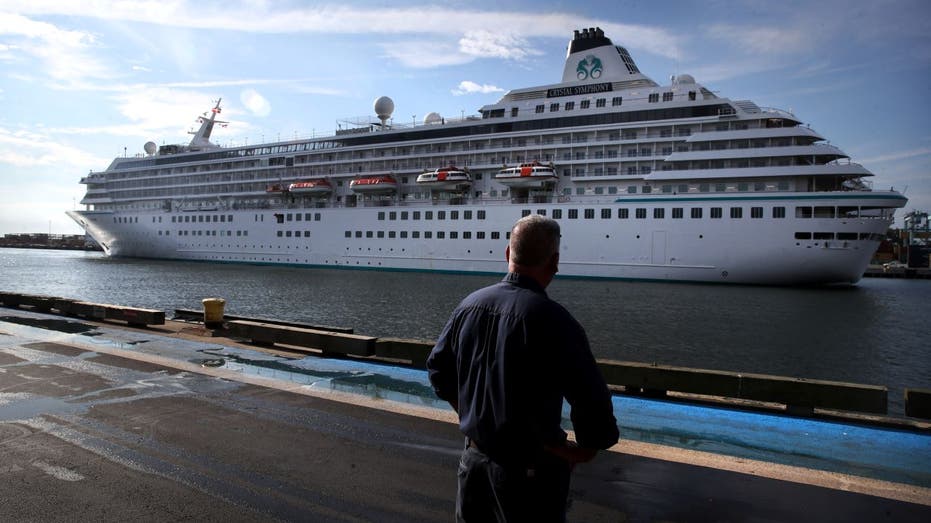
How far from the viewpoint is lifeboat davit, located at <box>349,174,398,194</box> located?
49.4m

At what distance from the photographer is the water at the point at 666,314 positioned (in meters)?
14.6

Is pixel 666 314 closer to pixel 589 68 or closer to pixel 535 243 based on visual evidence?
pixel 535 243

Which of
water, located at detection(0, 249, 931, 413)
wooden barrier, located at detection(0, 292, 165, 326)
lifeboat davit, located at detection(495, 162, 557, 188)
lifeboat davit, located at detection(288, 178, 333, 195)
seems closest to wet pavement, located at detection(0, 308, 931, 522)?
wooden barrier, located at detection(0, 292, 165, 326)

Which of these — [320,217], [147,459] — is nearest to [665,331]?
[147,459]

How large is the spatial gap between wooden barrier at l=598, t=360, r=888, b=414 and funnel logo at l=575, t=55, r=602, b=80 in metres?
40.5

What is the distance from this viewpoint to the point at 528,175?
41.9m

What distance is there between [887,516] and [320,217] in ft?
168

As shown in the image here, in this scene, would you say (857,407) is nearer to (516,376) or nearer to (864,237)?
(516,376)

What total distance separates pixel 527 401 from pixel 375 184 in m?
48.3

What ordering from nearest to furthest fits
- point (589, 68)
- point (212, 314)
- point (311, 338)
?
point (311, 338)
point (212, 314)
point (589, 68)

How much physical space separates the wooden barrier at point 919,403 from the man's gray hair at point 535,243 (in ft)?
18.7

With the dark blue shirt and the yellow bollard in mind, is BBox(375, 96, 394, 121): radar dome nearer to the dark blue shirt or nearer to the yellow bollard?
the yellow bollard

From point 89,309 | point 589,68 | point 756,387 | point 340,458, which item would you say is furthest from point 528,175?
point 340,458

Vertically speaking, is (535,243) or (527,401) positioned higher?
(535,243)
